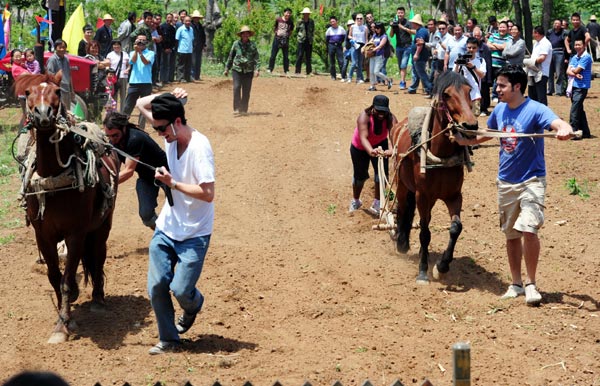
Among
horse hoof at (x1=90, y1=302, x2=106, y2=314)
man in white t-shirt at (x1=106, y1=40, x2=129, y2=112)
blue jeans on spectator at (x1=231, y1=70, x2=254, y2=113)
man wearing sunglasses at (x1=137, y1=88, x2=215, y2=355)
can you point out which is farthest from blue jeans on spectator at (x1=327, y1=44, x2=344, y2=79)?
man wearing sunglasses at (x1=137, y1=88, x2=215, y2=355)

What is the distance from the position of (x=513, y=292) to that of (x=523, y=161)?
4.47 ft

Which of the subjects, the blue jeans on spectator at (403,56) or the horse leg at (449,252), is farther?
the blue jeans on spectator at (403,56)

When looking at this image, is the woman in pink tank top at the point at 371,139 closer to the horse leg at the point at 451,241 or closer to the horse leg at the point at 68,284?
the horse leg at the point at 451,241

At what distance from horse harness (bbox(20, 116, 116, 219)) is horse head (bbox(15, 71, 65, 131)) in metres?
0.11

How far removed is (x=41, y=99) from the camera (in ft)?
25.4

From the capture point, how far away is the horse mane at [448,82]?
9.44 meters

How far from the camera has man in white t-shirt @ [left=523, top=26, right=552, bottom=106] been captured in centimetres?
1892

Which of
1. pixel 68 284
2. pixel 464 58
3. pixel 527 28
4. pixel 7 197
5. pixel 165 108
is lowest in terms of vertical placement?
pixel 7 197

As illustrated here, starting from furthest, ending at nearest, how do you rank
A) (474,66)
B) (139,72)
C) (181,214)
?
(474,66)
(139,72)
(181,214)

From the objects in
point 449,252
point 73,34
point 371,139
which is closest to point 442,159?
point 449,252

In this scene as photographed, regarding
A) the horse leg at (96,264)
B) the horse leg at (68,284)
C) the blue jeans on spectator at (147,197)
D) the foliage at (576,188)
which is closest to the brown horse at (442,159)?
the blue jeans on spectator at (147,197)

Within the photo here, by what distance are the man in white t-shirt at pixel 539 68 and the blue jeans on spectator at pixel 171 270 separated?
42.7ft

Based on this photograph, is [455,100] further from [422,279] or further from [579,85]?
[579,85]

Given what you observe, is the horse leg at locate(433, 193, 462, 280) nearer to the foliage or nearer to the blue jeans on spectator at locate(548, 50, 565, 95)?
the foliage
